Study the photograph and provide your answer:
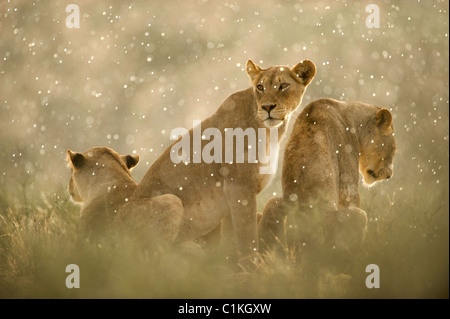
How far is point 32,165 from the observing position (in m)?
4.51

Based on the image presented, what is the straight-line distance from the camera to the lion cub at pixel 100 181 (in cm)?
430

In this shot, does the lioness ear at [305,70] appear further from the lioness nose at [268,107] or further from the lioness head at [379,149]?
the lioness head at [379,149]

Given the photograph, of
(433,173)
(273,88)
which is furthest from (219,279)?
(433,173)

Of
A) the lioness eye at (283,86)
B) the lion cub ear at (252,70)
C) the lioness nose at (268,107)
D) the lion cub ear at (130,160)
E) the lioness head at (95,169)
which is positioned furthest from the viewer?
the lion cub ear at (130,160)

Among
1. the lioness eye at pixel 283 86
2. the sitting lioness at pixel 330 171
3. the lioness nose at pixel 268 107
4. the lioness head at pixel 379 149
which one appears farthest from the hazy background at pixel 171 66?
the lioness nose at pixel 268 107

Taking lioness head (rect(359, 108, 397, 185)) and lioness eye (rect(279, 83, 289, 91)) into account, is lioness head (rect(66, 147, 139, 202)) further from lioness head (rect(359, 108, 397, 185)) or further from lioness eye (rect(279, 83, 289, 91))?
lioness head (rect(359, 108, 397, 185))

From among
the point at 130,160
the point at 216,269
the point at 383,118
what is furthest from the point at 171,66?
the point at 216,269

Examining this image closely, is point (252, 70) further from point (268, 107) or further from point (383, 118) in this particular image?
point (383, 118)

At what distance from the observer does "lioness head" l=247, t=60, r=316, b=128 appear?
12.4ft

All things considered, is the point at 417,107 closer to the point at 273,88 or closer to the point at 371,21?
the point at 371,21

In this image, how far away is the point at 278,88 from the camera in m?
3.85

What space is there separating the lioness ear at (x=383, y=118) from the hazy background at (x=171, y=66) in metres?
0.17

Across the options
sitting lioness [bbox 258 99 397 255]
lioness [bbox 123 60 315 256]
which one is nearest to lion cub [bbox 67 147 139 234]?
lioness [bbox 123 60 315 256]

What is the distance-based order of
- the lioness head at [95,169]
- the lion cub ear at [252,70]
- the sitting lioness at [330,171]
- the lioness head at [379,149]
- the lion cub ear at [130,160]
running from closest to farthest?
the sitting lioness at [330,171]
the lion cub ear at [252,70]
the lioness head at [379,149]
the lioness head at [95,169]
the lion cub ear at [130,160]
